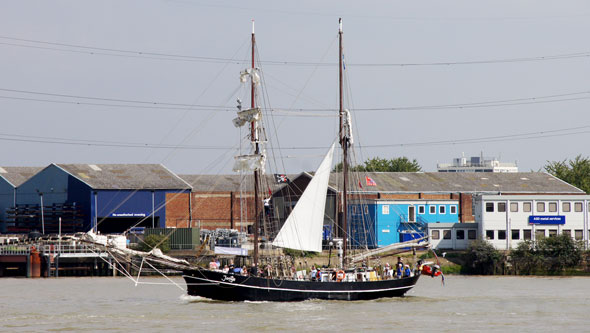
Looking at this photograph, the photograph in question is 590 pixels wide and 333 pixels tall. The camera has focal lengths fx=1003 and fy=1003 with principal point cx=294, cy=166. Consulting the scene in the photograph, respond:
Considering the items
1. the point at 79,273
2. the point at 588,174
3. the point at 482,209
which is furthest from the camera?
the point at 588,174

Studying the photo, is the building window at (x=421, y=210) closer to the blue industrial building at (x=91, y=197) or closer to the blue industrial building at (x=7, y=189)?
the blue industrial building at (x=91, y=197)

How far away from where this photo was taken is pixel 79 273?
9044 cm

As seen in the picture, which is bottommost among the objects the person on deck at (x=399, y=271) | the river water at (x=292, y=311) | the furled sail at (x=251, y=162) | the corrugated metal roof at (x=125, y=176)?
the river water at (x=292, y=311)

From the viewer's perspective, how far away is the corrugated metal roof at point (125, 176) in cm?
10681

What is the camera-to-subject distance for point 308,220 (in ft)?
219

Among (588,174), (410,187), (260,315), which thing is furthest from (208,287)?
(588,174)

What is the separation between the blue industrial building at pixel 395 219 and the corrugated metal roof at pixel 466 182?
1.92m

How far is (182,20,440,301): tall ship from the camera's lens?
196 feet

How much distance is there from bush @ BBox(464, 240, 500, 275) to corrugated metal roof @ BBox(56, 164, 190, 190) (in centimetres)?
3319

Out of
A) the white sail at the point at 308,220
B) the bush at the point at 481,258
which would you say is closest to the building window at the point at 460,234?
the bush at the point at 481,258

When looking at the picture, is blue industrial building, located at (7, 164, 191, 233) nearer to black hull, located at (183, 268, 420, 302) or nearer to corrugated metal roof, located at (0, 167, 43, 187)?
corrugated metal roof, located at (0, 167, 43, 187)

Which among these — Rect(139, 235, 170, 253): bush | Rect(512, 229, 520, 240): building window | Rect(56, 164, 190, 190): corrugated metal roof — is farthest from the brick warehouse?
Rect(512, 229, 520, 240): building window

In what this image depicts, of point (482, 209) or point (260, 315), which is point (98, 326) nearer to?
point (260, 315)

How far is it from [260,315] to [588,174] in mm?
86443
